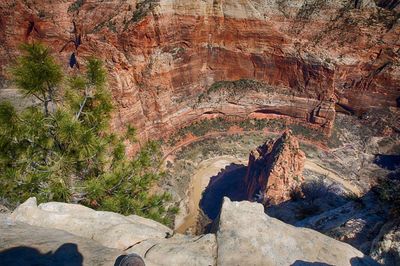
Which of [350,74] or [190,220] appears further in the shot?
[350,74]

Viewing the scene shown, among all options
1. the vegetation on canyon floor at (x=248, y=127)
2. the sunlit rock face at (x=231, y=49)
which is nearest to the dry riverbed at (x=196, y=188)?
the vegetation on canyon floor at (x=248, y=127)

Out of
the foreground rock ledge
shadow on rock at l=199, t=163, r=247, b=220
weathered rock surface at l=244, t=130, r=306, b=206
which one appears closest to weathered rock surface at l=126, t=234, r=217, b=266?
the foreground rock ledge

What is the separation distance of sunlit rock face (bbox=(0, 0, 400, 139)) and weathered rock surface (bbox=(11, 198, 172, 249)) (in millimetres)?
15498

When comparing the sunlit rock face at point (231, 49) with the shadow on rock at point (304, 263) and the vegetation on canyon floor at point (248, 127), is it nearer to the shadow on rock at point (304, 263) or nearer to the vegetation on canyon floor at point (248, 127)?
the vegetation on canyon floor at point (248, 127)

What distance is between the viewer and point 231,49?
85.6 feet

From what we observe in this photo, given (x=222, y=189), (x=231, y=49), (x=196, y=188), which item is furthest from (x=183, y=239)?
(x=231, y=49)

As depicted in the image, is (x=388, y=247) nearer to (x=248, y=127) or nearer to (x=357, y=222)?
(x=357, y=222)

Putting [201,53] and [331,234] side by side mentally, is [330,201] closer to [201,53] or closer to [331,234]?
[331,234]

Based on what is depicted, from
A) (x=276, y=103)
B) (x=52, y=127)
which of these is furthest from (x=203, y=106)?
(x=52, y=127)

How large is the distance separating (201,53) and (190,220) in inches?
782

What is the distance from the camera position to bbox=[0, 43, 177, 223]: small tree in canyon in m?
4.97

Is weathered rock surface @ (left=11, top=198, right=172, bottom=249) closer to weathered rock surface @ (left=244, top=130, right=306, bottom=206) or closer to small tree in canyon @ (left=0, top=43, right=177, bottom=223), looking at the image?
small tree in canyon @ (left=0, top=43, right=177, bottom=223)

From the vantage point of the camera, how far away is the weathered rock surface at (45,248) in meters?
2.63

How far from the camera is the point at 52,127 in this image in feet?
18.1
